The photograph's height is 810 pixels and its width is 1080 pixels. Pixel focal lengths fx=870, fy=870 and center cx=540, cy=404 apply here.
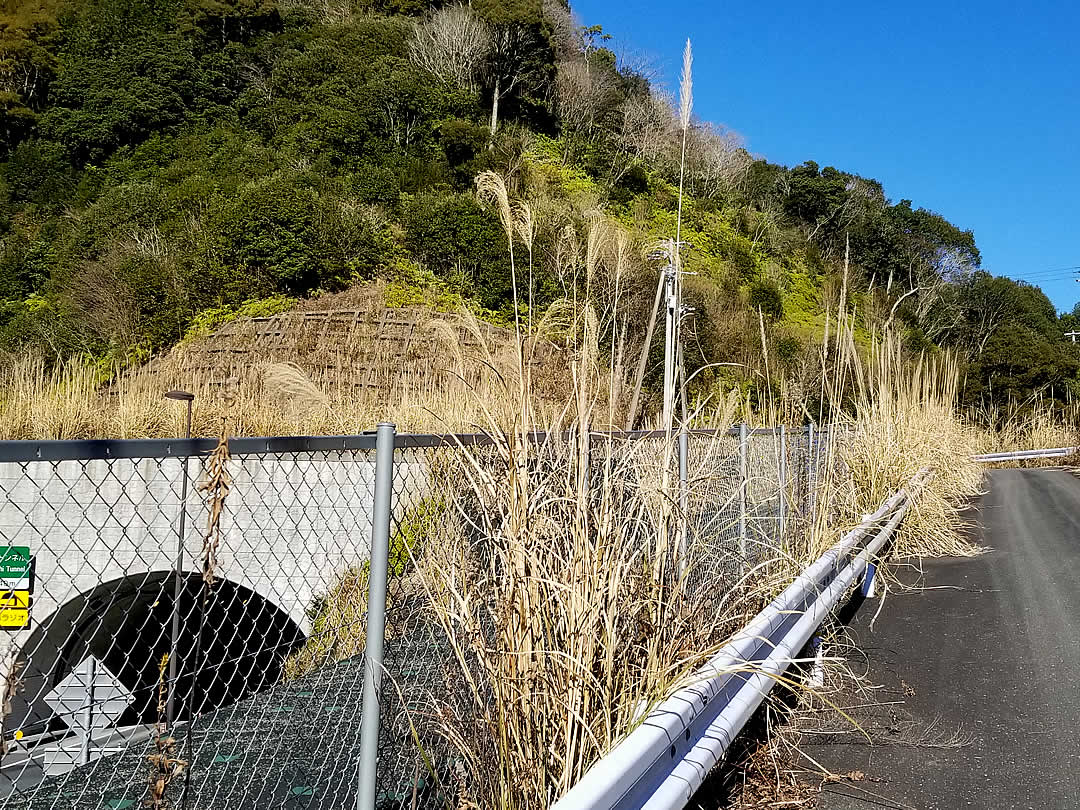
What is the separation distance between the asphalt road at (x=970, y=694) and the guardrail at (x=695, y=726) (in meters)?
0.57

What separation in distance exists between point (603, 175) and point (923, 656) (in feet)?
89.0

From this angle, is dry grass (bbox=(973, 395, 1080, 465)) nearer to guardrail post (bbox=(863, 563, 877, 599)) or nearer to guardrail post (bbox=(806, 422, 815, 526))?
guardrail post (bbox=(863, 563, 877, 599))

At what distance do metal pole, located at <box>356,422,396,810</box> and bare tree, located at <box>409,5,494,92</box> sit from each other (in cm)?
2820

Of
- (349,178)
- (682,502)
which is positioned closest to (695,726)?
(682,502)

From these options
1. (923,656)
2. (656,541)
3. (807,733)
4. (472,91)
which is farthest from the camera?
(472,91)

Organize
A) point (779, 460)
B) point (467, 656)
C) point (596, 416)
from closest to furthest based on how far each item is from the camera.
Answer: point (467, 656) < point (596, 416) < point (779, 460)

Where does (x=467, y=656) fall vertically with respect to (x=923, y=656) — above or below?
above

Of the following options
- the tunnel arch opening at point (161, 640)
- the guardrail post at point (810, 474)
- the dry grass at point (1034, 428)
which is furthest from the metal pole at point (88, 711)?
the dry grass at point (1034, 428)

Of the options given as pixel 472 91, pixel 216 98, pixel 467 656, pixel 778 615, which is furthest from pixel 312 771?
pixel 216 98

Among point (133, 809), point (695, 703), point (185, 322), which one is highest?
point (185, 322)

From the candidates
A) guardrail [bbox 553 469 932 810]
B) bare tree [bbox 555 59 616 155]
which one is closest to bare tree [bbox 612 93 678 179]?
bare tree [bbox 555 59 616 155]

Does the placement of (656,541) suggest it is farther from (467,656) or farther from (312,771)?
(312,771)

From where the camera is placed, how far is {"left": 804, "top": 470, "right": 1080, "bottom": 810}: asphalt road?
10.9 feet

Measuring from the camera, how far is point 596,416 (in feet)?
11.3
